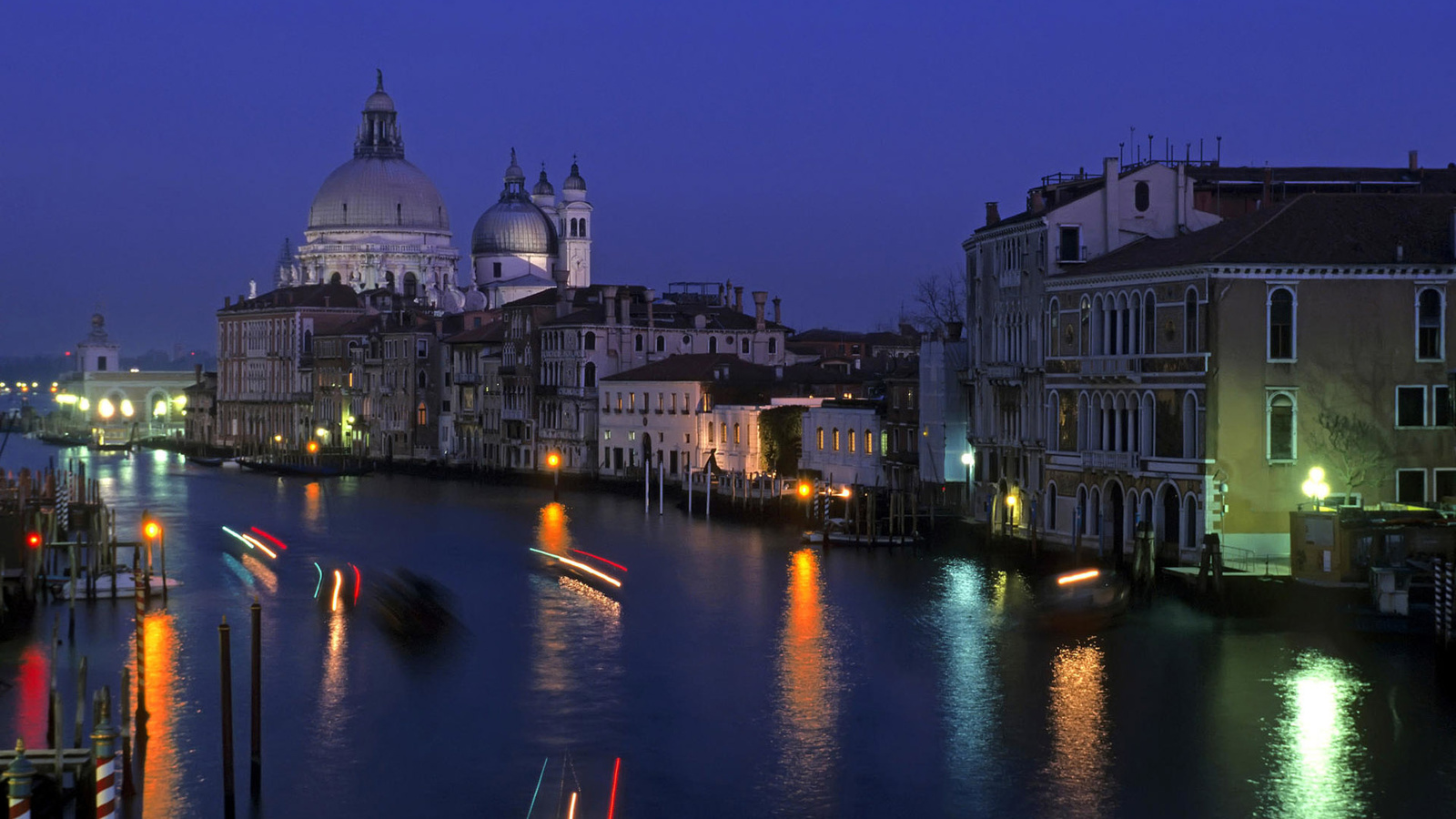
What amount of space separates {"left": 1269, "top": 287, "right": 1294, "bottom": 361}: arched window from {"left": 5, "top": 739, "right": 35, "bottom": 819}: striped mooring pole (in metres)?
18.6

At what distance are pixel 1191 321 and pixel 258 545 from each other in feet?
57.9

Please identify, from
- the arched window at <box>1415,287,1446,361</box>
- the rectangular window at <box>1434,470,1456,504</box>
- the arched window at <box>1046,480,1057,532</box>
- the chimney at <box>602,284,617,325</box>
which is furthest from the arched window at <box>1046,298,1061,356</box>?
the chimney at <box>602,284,617,325</box>

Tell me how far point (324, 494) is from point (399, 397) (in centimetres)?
1606

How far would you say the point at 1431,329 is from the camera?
27844 mm

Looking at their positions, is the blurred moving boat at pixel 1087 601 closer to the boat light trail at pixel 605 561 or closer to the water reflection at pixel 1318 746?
the water reflection at pixel 1318 746

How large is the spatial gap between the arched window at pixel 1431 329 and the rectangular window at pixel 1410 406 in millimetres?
472

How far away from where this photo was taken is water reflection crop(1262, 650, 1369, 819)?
1611 centimetres

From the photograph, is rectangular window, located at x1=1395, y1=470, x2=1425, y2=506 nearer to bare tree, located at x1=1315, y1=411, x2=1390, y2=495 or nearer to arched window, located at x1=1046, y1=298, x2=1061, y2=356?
bare tree, located at x1=1315, y1=411, x2=1390, y2=495

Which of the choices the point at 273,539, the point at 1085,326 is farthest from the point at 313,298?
the point at 1085,326

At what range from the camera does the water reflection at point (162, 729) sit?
16.2m

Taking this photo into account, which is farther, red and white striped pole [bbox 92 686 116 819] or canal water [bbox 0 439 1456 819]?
canal water [bbox 0 439 1456 819]

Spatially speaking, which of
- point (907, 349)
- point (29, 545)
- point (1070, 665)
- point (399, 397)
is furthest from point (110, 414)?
point (1070, 665)

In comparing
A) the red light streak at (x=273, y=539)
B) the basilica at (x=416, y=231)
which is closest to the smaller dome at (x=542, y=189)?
the basilica at (x=416, y=231)

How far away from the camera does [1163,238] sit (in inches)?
1265
